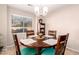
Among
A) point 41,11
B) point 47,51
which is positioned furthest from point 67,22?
point 47,51

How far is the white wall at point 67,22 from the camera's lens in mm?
1439

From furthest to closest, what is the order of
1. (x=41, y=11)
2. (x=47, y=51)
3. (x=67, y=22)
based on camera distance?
(x=67, y=22) → (x=41, y=11) → (x=47, y=51)

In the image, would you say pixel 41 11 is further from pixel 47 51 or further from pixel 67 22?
pixel 47 51

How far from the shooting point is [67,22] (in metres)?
1.58

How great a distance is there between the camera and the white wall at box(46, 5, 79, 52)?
144 cm

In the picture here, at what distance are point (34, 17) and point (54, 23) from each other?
0.34m

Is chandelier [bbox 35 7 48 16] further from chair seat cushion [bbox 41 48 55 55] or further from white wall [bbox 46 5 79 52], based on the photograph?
chair seat cushion [bbox 41 48 55 55]

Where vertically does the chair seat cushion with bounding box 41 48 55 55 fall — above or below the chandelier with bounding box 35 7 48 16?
below

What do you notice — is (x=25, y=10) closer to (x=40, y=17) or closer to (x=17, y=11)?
(x=17, y=11)

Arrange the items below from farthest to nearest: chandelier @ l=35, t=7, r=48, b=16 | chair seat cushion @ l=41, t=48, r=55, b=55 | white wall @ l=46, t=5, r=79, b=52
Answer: white wall @ l=46, t=5, r=79, b=52
chandelier @ l=35, t=7, r=48, b=16
chair seat cushion @ l=41, t=48, r=55, b=55

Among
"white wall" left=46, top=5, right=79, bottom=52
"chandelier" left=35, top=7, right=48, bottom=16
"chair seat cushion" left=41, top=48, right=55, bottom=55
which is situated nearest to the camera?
"chair seat cushion" left=41, top=48, right=55, bottom=55

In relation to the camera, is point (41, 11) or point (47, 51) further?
point (41, 11)

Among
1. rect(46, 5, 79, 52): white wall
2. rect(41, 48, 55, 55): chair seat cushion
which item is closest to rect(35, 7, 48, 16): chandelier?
rect(46, 5, 79, 52): white wall
